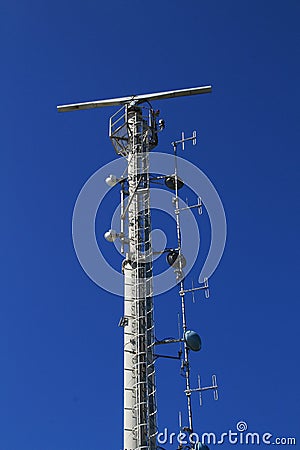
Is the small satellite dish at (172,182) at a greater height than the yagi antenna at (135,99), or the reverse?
the yagi antenna at (135,99)

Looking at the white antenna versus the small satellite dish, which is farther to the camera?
the small satellite dish

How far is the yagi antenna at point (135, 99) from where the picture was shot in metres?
32.7

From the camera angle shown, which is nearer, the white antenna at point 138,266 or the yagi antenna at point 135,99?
the white antenna at point 138,266

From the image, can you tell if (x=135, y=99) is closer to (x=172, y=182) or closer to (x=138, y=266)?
(x=172, y=182)

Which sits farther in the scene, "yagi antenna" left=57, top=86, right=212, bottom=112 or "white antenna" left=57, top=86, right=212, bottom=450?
"yagi antenna" left=57, top=86, right=212, bottom=112

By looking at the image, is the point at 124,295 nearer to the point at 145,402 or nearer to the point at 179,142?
the point at 145,402

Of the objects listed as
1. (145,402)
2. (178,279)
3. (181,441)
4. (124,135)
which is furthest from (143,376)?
(124,135)

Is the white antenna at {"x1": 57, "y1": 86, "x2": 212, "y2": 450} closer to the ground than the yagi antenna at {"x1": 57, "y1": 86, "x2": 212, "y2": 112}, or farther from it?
closer to the ground

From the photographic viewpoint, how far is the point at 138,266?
95.3ft

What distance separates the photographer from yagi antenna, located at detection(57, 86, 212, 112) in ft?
107

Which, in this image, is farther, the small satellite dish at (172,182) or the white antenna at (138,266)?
the small satellite dish at (172,182)

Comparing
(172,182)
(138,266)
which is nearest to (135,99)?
(172,182)

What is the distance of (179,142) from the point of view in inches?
1294

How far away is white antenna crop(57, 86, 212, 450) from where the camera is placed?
1045 inches
